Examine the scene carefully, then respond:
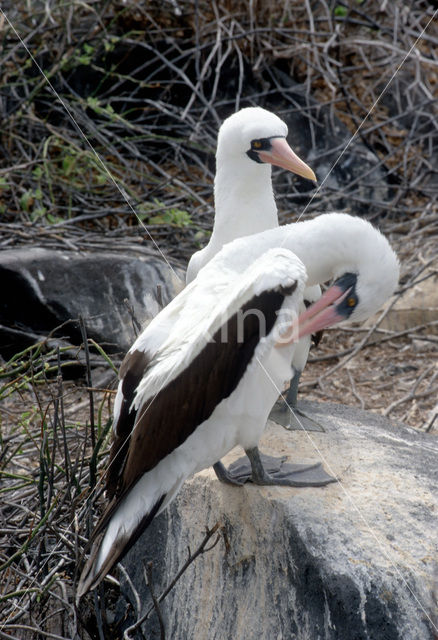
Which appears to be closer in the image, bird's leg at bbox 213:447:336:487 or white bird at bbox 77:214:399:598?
white bird at bbox 77:214:399:598

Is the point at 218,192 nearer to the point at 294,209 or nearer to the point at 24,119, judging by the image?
the point at 294,209

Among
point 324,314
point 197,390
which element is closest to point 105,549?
point 197,390

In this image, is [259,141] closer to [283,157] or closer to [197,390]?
[283,157]

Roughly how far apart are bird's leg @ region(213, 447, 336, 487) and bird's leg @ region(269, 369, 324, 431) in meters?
0.33

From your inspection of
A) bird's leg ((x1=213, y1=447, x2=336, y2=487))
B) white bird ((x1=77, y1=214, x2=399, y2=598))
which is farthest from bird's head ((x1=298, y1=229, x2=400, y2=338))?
bird's leg ((x1=213, y1=447, x2=336, y2=487))

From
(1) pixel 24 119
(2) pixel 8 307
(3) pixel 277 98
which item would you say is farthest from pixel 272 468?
(3) pixel 277 98

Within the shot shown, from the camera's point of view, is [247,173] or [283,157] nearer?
[283,157]

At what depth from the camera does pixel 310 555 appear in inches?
91.1

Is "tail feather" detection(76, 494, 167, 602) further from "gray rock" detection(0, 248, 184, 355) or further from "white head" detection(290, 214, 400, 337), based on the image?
"gray rock" detection(0, 248, 184, 355)

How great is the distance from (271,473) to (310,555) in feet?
1.58

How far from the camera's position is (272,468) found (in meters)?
2.81

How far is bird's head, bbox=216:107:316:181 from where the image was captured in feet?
12.0

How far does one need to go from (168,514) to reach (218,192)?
167 cm

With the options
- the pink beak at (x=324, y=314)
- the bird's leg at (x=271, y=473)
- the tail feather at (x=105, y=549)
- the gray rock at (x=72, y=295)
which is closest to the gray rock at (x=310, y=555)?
the bird's leg at (x=271, y=473)
